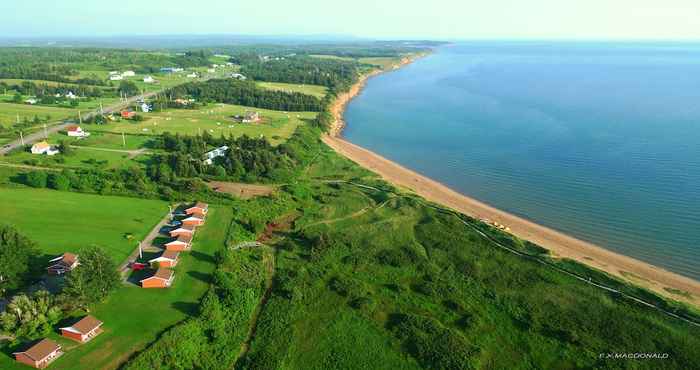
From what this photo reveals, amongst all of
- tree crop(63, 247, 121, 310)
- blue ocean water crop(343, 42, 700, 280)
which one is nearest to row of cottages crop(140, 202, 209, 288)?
tree crop(63, 247, 121, 310)

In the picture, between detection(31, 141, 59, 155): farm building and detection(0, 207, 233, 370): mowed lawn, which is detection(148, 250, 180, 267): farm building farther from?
detection(31, 141, 59, 155): farm building

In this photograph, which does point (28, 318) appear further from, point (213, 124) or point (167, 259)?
point (213, 124)

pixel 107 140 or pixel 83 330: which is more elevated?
pixel 107 140

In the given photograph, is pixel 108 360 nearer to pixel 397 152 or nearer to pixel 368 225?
pixel 368 225

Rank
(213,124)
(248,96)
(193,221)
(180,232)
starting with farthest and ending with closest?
(248,96) < (213,124) < (193,221) < (180,232)

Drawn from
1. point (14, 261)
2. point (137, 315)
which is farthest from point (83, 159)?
point (137, 315)

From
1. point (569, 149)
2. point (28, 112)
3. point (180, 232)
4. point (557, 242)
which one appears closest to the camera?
point (180, 232)

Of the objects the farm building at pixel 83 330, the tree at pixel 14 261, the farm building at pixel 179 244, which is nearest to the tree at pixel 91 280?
the farm building at pixel 83 330
